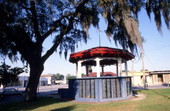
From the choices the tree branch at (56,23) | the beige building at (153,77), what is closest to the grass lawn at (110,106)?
the tree branch at (56,23)

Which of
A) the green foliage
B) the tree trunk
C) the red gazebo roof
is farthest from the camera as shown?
the green foliage

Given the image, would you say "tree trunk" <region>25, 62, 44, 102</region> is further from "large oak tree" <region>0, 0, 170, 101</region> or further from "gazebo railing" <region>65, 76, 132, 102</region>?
"gazebo railing" <region>65, 76, 132, 102</region>

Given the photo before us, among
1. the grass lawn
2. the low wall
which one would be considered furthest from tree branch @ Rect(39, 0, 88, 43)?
the grass lawn

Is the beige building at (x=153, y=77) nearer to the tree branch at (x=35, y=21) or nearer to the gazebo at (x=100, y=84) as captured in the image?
the gazebo at (x=100, y=84)

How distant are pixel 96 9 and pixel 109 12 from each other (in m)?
2.65

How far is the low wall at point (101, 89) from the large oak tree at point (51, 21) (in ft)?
8.95

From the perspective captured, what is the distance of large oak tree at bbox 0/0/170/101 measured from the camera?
30.0ft

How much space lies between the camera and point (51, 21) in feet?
42.2

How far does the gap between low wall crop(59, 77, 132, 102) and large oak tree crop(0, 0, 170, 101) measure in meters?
2.73

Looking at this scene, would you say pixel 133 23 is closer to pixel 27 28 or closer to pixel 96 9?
pixel 96 9

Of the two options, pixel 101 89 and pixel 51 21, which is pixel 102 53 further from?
pixel 51 21

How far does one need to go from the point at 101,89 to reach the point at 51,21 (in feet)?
25.3

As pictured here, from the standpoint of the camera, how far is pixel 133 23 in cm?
845

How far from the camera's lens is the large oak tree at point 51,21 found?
914cm
